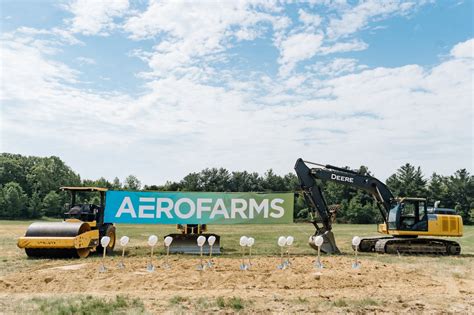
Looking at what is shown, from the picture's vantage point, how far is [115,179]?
108 metres

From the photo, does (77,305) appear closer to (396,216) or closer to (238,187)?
(396,216)

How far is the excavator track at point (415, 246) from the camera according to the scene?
18172 mm

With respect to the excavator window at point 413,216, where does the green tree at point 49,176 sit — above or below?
above

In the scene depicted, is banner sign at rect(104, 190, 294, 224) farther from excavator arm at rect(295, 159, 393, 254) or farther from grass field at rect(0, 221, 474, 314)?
grass field at rect(0, 221, 474, 314)

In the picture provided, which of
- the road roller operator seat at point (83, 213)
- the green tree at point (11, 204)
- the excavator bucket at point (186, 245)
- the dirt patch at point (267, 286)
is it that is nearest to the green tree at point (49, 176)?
the green tree at point (11, 204)

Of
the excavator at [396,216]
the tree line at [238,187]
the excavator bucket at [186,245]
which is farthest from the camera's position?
the tree line at [238,187]

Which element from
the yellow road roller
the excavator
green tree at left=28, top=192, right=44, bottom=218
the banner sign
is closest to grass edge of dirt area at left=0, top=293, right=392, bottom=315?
the yellow road roller

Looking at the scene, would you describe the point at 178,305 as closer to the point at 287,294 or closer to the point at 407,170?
the point at 287,294

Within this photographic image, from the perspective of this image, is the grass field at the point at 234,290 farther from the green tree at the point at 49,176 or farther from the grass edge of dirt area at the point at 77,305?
the green tree at the point at 49,176

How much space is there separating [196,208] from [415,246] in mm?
9156

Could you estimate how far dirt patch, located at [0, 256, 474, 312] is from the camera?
850cm

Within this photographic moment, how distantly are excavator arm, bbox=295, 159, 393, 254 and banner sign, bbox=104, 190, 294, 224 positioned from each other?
861 millimetres

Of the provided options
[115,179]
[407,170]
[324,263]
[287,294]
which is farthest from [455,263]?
[115,179]

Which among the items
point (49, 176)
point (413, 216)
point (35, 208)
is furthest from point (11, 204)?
Result: point (413, 216)
